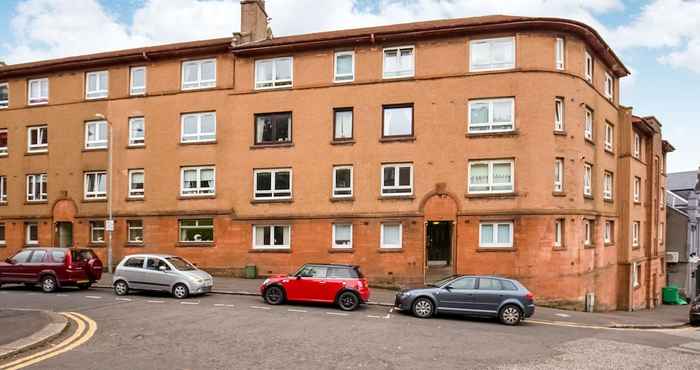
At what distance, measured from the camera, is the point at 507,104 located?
23.2 meters

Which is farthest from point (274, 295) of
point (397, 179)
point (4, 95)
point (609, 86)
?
point (4, 95)

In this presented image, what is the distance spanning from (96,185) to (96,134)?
266 cm

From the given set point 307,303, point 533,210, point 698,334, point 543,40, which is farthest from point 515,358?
point 543,40

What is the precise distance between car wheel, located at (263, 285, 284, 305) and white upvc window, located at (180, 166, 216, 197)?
997 cm

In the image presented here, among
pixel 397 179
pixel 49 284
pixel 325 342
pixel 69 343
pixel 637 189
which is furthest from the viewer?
pixel 637 189

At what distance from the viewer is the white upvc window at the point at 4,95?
103 feet

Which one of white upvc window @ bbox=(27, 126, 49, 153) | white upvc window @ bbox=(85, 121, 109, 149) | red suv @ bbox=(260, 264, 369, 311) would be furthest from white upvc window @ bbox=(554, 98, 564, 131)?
white upvc window @ bbox=(27, 126, 49, 153)

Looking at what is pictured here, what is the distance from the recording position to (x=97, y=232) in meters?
29.0

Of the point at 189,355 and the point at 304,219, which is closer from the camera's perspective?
the point at 189,355

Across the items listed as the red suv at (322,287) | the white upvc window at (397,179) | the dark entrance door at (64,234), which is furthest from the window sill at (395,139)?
the dark entrance door at (64,234)

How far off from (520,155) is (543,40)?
485cm

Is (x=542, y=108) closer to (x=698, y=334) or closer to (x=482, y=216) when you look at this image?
→ (x=482, y=216)

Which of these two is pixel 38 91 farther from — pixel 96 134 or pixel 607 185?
pixel 607 185

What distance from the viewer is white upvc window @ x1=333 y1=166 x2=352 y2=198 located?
82.2 feet
